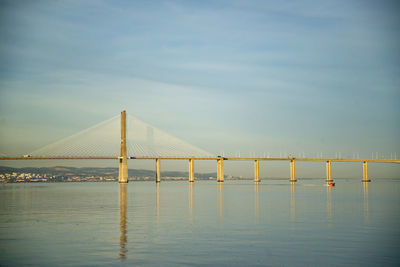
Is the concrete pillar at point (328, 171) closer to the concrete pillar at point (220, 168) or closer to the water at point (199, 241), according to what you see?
the concrete pillar at point (220, 168)

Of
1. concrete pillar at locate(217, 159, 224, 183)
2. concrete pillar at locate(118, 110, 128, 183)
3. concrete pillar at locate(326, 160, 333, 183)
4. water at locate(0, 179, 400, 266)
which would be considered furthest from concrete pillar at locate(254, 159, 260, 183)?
water at locate(0, 179, 400, 266)

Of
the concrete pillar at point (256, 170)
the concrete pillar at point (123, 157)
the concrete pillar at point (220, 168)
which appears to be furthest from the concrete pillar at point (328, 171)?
the concrete pillar at point (123, 157)

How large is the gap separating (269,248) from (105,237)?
8264 millimetres

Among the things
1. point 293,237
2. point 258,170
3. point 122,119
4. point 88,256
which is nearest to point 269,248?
point 293,237

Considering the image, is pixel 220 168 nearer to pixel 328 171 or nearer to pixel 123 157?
pixel 328 171

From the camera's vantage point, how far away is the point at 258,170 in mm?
194500

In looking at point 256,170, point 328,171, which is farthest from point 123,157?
point 328,171

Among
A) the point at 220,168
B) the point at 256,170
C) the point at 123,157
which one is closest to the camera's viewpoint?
the point at 123,157

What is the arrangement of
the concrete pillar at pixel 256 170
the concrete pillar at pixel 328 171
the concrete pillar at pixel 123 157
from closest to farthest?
the concrete pillar at pixel 123 157 → the concrete pillar at pixel 256 170 → the concrete pillar at pixel 328 171

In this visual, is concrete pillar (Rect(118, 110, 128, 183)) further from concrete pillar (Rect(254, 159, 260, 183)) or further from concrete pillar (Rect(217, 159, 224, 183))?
concrete pillar (Rect(254, 159, 260, 183))

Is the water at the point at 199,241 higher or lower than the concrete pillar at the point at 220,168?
lower

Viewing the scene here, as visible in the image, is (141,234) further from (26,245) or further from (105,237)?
(26,245)

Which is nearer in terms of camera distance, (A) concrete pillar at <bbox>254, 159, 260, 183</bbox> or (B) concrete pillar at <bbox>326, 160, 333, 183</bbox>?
(A) concrete pillar at <bbox>254, 159, 260, 183</bbox>

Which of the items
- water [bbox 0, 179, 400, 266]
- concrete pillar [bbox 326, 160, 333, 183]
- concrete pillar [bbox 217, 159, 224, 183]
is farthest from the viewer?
concrete pillar [bbox 326, 160, 333, 183]
